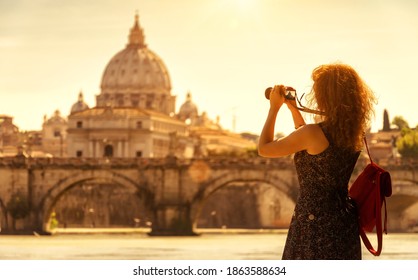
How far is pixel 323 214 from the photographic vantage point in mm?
3742

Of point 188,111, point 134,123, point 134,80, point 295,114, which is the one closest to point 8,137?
point 134,123

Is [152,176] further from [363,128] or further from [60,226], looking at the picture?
[363,128]

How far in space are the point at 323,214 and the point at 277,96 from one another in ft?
1.22

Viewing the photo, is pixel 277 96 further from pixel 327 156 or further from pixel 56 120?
pixel 56 120

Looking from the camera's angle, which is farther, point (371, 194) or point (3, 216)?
point (3, 216)

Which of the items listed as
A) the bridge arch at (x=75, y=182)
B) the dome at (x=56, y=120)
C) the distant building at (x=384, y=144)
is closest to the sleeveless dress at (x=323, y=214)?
the distant building at (x=384, y=144)

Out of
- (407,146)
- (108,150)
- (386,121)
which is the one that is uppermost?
(108,150)

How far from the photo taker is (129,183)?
39.9 meters

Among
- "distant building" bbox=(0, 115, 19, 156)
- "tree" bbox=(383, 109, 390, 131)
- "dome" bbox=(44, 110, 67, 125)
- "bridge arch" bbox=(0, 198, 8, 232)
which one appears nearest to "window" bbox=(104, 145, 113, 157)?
"dome" bbox=(44, 110, 67, 125)

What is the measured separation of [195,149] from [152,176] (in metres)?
28.5

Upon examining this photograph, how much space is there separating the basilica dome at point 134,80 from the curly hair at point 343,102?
77808 mm

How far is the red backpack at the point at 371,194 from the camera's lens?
3.78 metres

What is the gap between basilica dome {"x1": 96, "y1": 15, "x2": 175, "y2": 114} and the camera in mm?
81875
